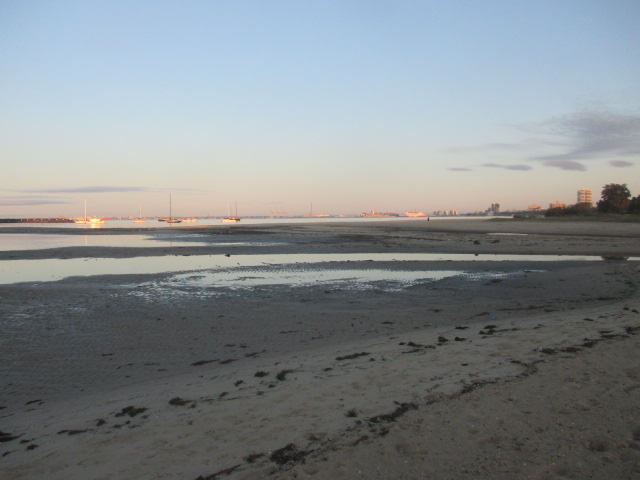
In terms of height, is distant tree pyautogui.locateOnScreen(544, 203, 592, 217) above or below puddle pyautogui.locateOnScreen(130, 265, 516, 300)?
above

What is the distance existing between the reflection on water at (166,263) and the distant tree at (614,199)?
255ft

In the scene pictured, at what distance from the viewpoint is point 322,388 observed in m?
6.10

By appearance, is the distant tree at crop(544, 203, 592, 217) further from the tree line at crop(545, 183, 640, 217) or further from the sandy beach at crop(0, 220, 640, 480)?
the sandy beach at crop(0, 220, 640, 480)

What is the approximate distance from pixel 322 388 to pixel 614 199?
104 m

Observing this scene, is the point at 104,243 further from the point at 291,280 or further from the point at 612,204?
the point at 612,204

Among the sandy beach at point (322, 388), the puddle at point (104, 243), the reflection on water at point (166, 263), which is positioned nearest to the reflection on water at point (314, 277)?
the reflection on water at point (166, 263)

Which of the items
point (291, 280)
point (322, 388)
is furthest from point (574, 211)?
point (322, 388)

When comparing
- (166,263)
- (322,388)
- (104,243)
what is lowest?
(166,263)

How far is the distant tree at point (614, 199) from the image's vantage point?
9062cm

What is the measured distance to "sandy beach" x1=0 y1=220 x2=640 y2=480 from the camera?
13.9ft

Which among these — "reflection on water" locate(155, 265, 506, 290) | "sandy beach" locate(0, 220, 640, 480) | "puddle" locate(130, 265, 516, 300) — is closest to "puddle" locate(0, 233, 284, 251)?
"reflection on water" locate(155, 265, 506, 290)

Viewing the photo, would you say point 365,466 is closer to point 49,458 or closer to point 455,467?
point 455,467

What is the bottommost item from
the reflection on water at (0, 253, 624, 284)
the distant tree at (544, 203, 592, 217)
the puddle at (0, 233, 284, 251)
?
the reflection on water at (0, 253, 624, 284)

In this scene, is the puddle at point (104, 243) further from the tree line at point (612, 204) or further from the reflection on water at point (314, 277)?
the tree line at point (612, 204)
